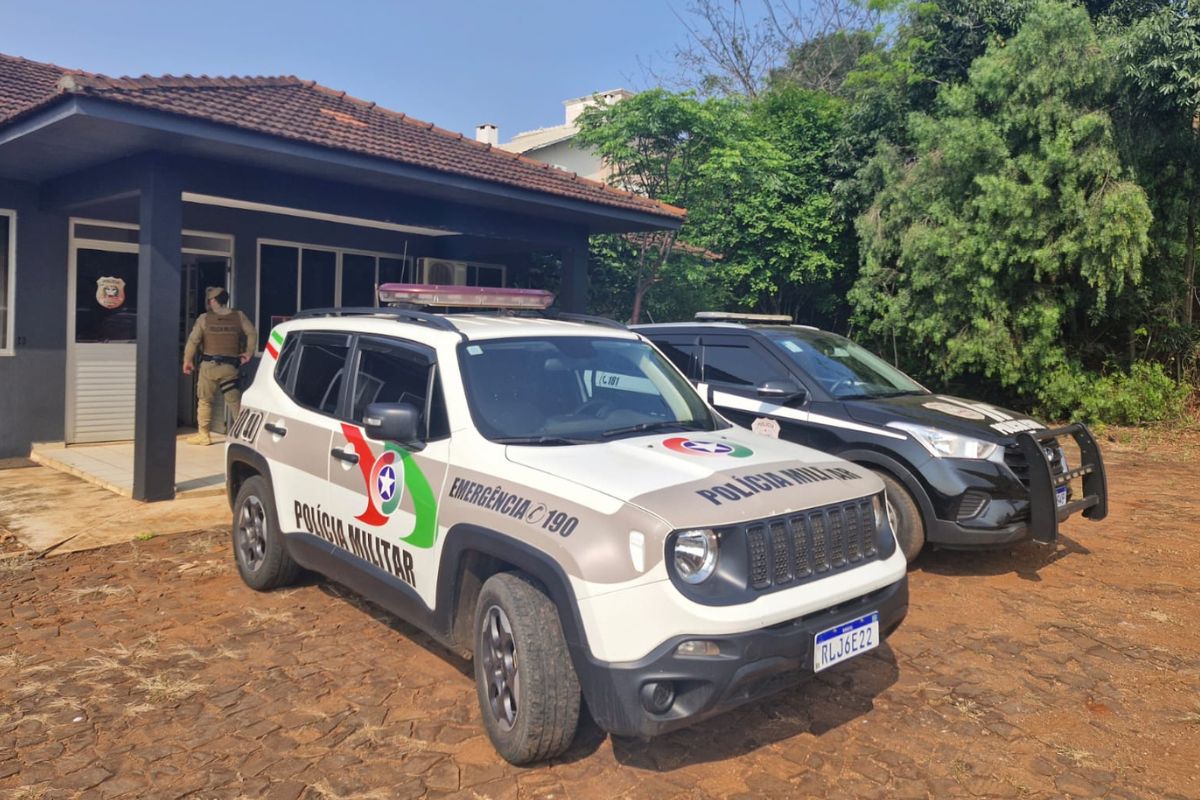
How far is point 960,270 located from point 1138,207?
2297mm

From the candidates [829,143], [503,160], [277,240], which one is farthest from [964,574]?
[829,143]

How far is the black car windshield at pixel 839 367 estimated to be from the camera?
21.1 ft

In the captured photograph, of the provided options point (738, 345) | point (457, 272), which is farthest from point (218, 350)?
point (738, 345)

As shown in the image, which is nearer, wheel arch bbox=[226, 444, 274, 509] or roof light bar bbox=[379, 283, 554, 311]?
wheel arch bbox=[226, 444, 274, 509]

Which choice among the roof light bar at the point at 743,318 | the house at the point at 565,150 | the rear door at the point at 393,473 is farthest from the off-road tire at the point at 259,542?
the house at the point at 565,150

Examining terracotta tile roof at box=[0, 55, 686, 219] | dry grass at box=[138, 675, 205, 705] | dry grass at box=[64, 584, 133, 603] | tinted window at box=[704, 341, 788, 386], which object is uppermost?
terracotta tile roof at box=[0, 55, 686, 219]

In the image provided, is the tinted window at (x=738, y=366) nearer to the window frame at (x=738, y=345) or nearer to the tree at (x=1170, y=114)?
the window frame at (x=738, y=345)

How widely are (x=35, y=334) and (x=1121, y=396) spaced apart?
552 inches

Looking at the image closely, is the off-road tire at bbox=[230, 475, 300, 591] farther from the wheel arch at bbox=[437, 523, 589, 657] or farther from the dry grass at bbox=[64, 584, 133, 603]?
the wheel arch at bbox=[437, 523, 589, 657]

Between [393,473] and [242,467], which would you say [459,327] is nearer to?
[393,473]

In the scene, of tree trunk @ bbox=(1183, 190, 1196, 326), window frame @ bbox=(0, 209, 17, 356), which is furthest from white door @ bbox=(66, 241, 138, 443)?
tree trunk @ bbox=(1183, 190, 1196, 326)

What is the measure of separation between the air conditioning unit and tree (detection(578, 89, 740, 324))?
278cm

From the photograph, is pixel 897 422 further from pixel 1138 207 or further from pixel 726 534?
pixel 1138 207

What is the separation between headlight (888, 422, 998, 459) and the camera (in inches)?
221
